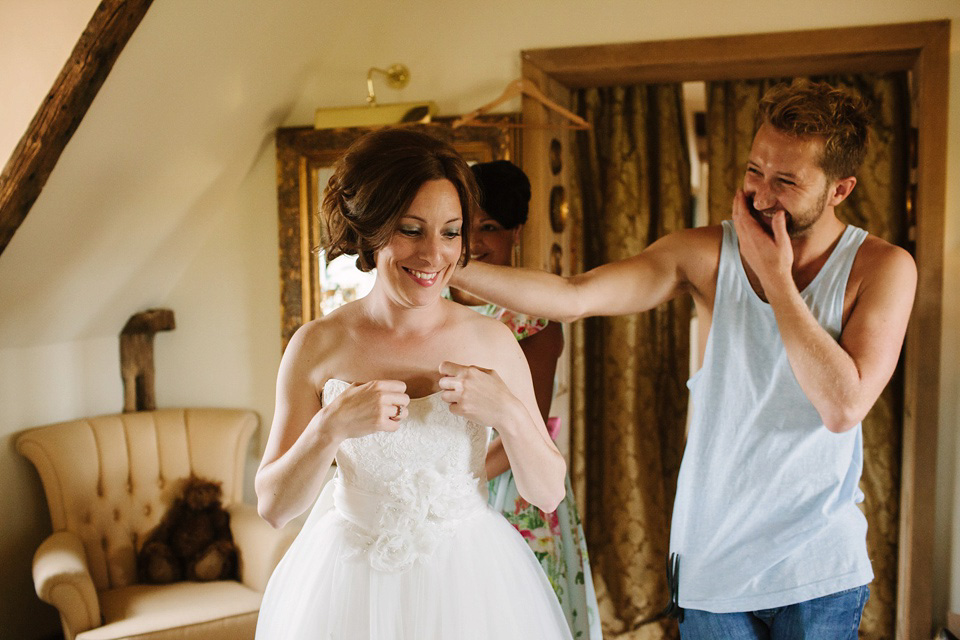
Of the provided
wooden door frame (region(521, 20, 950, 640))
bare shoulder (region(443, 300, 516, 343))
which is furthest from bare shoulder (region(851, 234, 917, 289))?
wooden door frame (region(521, 20, 950, 640))

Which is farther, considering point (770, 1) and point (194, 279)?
point (194, 279)

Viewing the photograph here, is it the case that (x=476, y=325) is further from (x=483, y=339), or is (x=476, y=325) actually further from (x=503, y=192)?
(x=503, y=192)

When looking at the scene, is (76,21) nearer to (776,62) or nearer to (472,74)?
(472,74)

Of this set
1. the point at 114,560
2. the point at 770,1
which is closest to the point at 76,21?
the point at 114,560

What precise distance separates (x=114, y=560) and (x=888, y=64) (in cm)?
343

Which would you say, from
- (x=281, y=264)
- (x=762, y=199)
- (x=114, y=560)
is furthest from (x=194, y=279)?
(x=762, y=199)

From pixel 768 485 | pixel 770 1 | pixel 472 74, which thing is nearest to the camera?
pixel 768 485

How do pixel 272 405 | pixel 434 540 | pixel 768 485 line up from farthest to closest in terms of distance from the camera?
pixel 272 405
pixel 768 485
pixel 434 540

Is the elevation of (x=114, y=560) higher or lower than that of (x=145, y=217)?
lower

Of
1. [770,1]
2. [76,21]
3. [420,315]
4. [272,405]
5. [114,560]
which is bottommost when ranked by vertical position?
[114,560]

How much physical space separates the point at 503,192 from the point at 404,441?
83 cm

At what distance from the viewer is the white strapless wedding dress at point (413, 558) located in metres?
1.42

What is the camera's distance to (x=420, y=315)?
1554mm

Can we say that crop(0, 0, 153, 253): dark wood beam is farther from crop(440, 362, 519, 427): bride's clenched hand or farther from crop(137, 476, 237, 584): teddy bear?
crop(440, 362, 519, 427): bride's clenched hand
